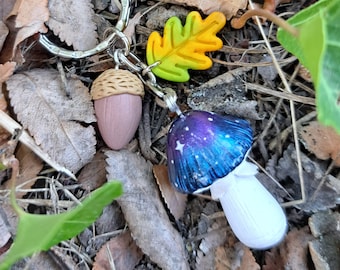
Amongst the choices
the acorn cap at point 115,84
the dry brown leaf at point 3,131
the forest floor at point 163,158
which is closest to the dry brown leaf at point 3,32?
the forest floor at point 163,158

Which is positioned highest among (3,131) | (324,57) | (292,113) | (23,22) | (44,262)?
(324,57)

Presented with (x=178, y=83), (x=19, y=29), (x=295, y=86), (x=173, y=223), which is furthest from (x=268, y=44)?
(x=19, y=29)

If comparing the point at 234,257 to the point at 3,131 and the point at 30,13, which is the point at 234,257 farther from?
the point at 30,13

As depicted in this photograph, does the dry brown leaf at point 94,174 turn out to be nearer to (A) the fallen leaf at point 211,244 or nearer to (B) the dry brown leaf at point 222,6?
(A) the fallen leaf at point 211,244

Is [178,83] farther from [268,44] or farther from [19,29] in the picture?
[19,29]

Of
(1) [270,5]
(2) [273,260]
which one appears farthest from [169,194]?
(1) [270,5]

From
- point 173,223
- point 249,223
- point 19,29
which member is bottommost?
point 173,223

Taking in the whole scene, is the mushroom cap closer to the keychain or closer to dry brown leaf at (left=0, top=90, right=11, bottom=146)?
the keychain
